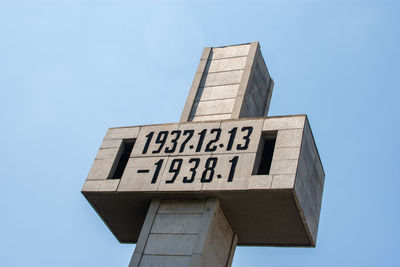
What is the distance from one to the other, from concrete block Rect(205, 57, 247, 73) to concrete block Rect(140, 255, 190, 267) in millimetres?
9901

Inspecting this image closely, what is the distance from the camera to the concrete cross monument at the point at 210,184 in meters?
22.0

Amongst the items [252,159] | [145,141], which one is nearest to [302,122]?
[252,159]

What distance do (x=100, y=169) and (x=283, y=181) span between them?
25.5ft

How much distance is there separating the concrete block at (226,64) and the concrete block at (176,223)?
814 centimetres

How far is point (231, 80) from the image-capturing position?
27672 mm

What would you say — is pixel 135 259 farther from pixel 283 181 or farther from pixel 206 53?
pixel 206 53

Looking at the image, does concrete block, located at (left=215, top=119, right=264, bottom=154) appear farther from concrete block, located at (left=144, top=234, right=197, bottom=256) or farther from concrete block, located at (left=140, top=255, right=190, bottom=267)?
concrete block, located at (left=140, top=255, right=190, bottom=267)

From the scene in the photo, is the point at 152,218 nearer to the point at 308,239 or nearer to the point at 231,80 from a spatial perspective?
the point at 308,239

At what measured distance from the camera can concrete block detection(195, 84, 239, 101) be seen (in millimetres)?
27094

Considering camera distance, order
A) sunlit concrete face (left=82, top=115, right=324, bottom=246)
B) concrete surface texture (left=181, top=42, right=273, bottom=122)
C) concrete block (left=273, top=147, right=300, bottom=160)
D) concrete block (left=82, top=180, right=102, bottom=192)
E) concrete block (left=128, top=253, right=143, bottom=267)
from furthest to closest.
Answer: concrete surface texture (left=181, top=42, right=273, bottom=122)
concrete block (left=82, top=180, right=102, bottom=192)
concrete block (left=273, top=147, right=300, bottom=160)
sunlit concrete face (left=82, top=115, right=324, bottom=246)
concrete block (left=128, top=253, right=143, bottom=267)

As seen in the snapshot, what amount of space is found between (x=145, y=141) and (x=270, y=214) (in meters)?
5.89

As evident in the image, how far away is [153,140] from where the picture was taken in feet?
82.9

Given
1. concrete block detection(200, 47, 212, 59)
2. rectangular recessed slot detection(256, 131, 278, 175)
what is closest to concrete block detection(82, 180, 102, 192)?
rectangular recessed slot detection(256, 131, 278, 175)

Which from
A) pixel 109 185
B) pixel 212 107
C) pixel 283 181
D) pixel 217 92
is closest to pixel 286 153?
pixel 283 181
